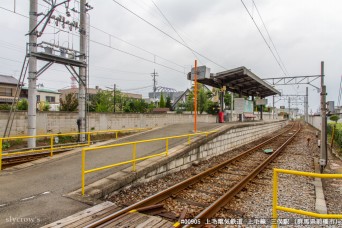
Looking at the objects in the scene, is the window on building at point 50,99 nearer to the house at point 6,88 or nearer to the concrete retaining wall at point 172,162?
the house at point 6,88

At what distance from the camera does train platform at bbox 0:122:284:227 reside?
14.8ft

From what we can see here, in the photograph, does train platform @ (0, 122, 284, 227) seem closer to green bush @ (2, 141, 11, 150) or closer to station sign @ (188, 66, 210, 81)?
green bush @ (2, 141, 11, 150)

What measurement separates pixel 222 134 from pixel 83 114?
316 inches

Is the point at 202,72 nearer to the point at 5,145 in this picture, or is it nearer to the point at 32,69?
the point at 32,69

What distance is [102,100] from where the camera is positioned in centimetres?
4322

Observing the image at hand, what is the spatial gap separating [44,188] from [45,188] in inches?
1.0

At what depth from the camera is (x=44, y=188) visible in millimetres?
5879

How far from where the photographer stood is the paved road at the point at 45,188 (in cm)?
450

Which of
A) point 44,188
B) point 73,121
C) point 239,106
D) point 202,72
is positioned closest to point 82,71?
point 73,121

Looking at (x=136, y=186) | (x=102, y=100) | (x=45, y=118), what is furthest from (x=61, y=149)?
(x=102, y=100)

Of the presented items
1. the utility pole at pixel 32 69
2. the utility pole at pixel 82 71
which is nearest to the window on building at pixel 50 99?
the utility pole at pixel 82 71

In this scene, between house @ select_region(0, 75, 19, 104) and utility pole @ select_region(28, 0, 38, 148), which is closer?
utility pole @ select_region(28, 0, 38, 148)

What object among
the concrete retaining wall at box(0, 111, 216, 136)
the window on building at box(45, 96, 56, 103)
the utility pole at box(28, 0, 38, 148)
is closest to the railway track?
the utility pole at box(28, 0, 38, 148)

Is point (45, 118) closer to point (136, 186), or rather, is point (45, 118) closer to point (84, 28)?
point (84, 28)
